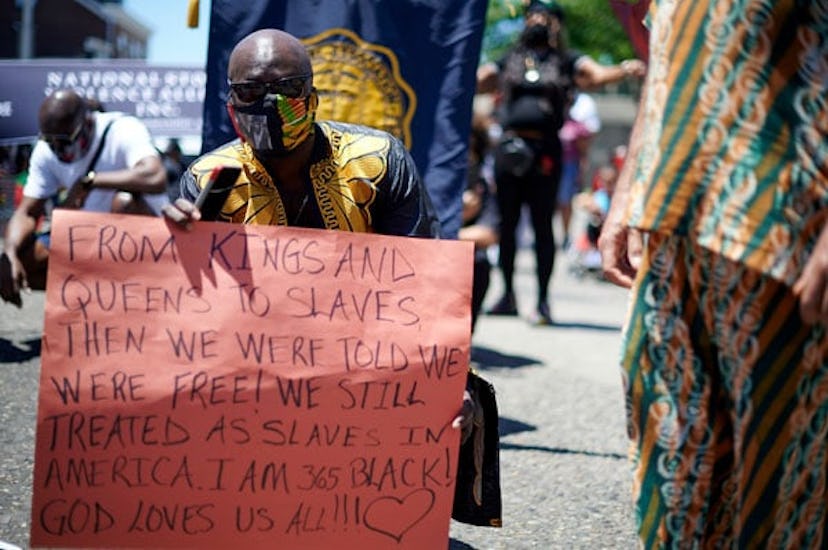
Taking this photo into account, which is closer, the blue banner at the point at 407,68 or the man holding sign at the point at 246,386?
the man holding sign at the point at 246,386

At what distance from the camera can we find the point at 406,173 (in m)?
3.02

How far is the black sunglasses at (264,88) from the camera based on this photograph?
279 centimetres

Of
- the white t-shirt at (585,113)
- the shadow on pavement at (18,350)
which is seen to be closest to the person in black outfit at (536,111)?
the shadow on pavement at (18,350)

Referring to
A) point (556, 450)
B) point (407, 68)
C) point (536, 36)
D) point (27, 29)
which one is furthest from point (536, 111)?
point (27, 29)

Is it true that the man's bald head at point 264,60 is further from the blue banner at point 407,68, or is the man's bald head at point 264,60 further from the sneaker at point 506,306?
the sneaker at point 506,306

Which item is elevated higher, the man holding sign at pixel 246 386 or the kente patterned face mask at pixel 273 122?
the kente patterned face mask at pixel 273 122

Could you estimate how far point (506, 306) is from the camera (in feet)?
26.1

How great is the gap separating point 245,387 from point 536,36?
4.90 meters

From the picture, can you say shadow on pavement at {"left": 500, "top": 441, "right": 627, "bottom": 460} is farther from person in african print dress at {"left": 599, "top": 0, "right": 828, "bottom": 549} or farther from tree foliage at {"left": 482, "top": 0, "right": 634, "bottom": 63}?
tree foliage at {"left": 482, "top": 0, "right": 634, "bottom": 63}

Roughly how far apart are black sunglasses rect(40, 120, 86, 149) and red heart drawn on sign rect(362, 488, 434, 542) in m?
3.60

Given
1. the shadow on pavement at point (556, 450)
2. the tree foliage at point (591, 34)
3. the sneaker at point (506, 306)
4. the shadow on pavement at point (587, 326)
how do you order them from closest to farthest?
1. the shadow on pavement at point (556, 450)
2. the sneaker at point (506, 306)
3. the shadow on pavement at point (587, 326)
4. the tree foliage at point (591, 34)

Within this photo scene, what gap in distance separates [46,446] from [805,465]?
158 centimetres

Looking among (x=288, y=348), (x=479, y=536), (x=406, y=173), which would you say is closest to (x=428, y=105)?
(x=406, y=173)

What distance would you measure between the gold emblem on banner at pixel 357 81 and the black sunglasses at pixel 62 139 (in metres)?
1.62
